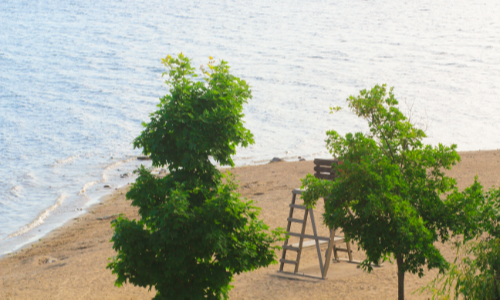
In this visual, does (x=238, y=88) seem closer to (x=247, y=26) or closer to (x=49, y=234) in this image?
(x=49, y=234)

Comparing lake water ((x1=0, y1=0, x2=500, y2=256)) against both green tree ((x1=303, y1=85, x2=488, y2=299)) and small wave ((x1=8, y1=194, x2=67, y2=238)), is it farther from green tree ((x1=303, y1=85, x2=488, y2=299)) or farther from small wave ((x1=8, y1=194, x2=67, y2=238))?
green tree ((x1=303, y1=85, x2=488, y2=299))

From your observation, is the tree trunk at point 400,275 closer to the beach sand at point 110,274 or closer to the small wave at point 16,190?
the beach sand at point 110,274

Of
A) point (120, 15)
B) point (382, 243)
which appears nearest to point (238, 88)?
point (382, 243)

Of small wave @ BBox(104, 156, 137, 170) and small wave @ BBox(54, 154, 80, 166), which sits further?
small wave @ BBox(54, 154, 80, 166)

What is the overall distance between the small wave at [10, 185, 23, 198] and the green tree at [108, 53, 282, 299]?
16833 mm

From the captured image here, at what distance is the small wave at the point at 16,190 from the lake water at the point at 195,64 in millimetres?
193

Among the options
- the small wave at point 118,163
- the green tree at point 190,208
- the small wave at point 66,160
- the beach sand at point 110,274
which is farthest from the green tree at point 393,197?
the small wave at point 66,160

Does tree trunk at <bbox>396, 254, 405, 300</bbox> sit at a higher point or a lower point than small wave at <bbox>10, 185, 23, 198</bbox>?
higher

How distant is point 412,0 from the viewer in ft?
439

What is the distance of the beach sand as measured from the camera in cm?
1074

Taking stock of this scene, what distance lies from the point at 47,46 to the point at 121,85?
22.4m

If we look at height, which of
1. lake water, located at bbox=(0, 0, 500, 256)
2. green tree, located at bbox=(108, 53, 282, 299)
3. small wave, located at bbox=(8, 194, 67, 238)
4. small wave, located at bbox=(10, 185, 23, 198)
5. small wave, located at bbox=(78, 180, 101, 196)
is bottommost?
small wave, located at bbox=(8, 194, 67, 238)

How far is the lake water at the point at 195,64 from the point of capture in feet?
86.1

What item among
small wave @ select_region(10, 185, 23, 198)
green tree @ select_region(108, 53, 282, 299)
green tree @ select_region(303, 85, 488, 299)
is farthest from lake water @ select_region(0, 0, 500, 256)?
green tree @ select_region(303, 85, 488, 299)
